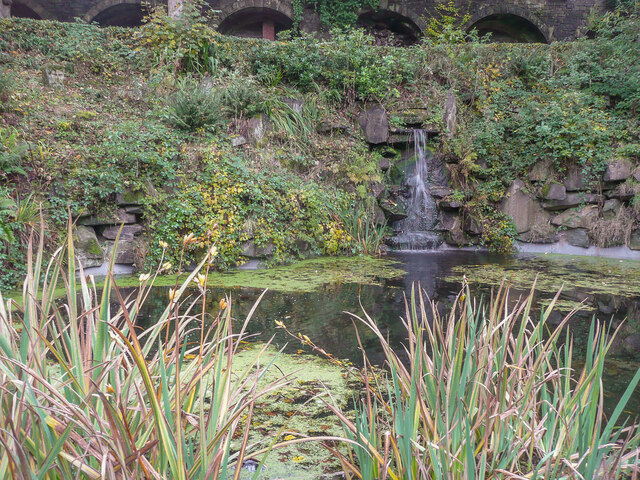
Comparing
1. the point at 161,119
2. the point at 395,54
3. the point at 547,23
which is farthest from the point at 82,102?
the point at 547,23

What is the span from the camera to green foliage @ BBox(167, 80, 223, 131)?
697 centimetres

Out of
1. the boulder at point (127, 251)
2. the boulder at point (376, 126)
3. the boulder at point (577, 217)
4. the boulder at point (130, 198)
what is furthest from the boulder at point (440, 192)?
the boulder at point (127, 251)

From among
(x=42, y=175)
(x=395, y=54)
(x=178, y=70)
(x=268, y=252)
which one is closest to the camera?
(x=42, y=175)

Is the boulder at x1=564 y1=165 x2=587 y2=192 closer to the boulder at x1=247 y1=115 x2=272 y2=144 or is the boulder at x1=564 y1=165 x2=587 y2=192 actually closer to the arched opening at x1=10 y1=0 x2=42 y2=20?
the boulder at x1=247 y1=115 x2=272 y2=144

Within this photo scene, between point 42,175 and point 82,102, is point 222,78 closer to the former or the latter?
point 82,102

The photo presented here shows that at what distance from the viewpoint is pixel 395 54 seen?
9484 mm

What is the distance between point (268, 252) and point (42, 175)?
9.53 ft

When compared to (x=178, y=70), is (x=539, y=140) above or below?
below

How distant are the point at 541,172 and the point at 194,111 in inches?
235

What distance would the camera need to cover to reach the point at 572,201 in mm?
7781

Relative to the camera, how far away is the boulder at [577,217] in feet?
24.9

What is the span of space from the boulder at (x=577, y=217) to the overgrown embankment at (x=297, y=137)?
37 mm

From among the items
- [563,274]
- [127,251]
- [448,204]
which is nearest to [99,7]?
[127,251]

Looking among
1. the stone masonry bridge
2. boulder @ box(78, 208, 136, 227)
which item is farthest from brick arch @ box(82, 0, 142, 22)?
boulder @ box(78, 208, 136, 227)
